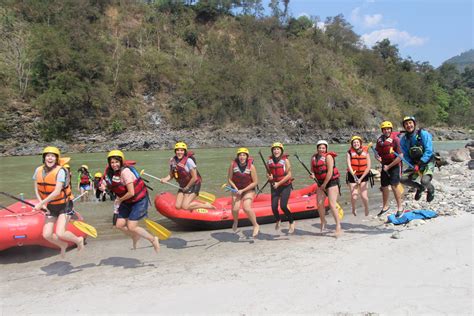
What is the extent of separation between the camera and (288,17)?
2689 inches

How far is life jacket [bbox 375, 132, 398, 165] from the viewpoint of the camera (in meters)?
5.84

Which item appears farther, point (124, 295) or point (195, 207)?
point (195, 207)

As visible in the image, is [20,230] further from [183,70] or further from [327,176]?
[183,70]

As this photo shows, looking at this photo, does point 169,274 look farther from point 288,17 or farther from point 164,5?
point 288,17

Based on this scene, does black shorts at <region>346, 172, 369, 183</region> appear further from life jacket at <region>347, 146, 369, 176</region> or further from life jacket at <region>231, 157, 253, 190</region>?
life jacket at <region>231, 157, 253, 190</region>

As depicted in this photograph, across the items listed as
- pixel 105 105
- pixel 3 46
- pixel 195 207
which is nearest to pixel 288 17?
pixel 105 105

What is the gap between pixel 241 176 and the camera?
5867 mm

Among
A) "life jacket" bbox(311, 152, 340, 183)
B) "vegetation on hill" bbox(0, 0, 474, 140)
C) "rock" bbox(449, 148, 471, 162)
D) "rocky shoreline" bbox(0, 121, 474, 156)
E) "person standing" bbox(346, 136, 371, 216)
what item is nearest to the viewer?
"life jacket" bbox(311, 152, 340, 183)

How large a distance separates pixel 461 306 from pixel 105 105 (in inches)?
1535

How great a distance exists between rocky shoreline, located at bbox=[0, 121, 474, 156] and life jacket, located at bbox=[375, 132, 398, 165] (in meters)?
31.0

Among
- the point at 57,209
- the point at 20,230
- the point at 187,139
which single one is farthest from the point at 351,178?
the point at 187,139

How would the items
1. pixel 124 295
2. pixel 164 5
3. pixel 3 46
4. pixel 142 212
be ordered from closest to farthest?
1. pixel 124 295
2. pixel 142 212
3. pixel 3 46
4. pixel 164 5

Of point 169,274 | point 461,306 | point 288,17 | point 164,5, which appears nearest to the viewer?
point 461,306

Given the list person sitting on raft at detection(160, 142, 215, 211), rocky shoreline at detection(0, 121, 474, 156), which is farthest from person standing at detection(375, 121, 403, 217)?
rocky shoreline at detection(0, 121, 474, 156)
